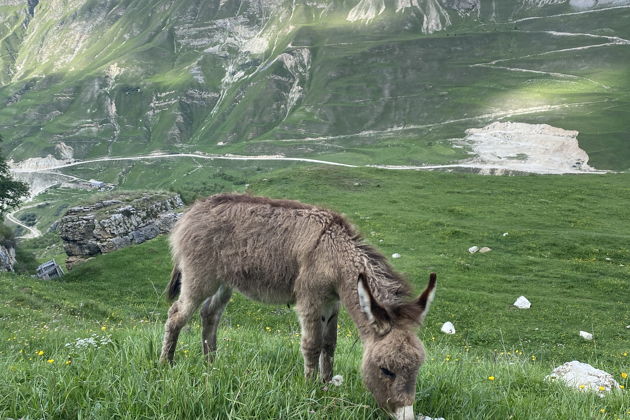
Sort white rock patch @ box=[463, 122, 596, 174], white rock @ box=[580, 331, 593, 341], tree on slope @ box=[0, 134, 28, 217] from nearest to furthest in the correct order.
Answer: white rock @ box=[580, 331, 593, 341]
tree on slope @ box=[0, 134, 28, 217]
white rock patch @ box=[463, 122, 596, 174]

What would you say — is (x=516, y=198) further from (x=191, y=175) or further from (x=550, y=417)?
(x=191, y=175)

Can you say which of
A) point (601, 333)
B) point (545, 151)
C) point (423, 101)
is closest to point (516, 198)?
point (601, 333)

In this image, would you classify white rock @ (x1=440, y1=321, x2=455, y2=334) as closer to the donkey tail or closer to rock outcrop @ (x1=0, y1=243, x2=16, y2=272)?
the donkey tail

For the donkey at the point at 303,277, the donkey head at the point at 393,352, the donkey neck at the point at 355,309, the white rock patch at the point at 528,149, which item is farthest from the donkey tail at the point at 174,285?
the white rock patch at the point at 528,149

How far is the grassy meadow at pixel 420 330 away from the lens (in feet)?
15.8

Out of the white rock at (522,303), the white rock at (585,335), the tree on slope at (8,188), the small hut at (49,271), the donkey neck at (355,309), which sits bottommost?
the small hut at (49,271)

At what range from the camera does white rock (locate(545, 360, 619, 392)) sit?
23.1ft

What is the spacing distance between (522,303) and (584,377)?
17089 mm

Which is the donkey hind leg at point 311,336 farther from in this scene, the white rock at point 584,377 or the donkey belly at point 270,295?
the white rock at point 584,377

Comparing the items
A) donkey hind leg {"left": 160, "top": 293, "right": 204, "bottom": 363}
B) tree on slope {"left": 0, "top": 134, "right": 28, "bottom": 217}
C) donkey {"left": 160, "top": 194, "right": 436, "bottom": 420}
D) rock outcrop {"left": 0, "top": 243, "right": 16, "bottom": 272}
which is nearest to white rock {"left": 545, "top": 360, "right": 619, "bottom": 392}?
donkey {"left": 160, "top": 194, "right": 436, "bottom": 420}

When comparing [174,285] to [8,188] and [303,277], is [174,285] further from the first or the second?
[8,188]

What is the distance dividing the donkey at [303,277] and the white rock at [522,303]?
19630 millimetres

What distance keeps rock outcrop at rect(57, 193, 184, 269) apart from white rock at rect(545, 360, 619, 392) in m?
36.0

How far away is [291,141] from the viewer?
147 meters
